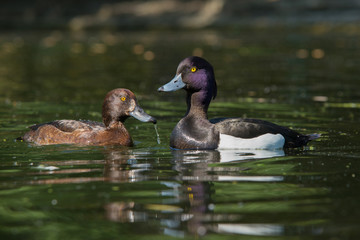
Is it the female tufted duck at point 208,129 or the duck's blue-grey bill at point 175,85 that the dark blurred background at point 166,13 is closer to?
the female tufted duck at point 208,129

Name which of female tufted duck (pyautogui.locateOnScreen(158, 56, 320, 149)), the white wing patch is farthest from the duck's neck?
the white wing patch

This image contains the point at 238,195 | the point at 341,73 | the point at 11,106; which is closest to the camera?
the point at 238,195

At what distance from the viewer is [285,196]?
262 inches

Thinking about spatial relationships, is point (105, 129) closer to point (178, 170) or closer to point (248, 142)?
point (248, 142)

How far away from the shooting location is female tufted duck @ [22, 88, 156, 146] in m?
9.85

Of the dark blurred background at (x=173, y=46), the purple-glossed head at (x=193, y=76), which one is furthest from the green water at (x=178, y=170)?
the purple-glossed head at (x=193, y=76)

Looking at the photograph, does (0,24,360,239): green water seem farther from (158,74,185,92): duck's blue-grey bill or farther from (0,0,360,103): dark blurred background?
(158,74,185,92): duck's blue-grey bill

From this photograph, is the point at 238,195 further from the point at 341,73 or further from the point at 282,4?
the point at 282,4

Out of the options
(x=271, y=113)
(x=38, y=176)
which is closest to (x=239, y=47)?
(x=271, y=113)

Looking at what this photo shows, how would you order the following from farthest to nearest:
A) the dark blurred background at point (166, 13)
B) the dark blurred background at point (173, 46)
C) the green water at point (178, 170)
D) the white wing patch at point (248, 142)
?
1. the dark blurred background at point (166, 13)
2. the dark blurred background at point (173, 46)
3. the white wing patch at point (248, 142)
4. the green water at point (178, 170)

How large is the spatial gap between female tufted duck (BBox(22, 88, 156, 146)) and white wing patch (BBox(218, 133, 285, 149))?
112 centimetres

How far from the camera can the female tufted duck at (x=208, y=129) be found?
940 centimetres

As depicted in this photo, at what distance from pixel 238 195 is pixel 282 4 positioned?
2981cm

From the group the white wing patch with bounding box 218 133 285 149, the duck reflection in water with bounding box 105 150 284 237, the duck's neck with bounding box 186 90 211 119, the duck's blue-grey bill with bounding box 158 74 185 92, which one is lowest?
the duck reflection in water with bounding box 105 150 284 237
